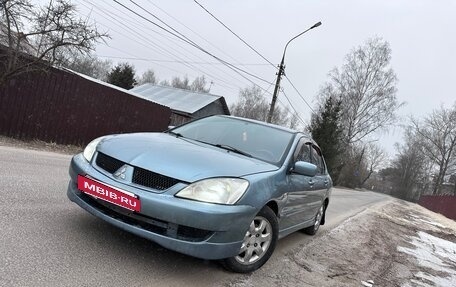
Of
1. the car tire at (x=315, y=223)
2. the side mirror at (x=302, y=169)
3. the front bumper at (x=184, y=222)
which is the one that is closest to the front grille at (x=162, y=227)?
the front bumper at (x=184, y=222)

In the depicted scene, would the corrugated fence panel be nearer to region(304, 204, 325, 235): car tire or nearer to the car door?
region(304, 204, 325, 235): car tire

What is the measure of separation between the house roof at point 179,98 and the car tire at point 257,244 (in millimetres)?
32267

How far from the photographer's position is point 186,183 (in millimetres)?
3770

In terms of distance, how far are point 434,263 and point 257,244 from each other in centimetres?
468

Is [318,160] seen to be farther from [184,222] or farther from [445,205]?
[445,205]

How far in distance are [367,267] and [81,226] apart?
3.78m

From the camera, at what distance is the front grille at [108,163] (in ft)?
13.2

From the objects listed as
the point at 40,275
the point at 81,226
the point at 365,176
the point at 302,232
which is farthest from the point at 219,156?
the point at 365,176

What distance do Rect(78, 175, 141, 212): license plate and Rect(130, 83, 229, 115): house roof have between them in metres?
32.5

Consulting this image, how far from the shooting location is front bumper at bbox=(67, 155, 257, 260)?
3.68 metres

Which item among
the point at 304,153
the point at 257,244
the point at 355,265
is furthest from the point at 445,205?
the point at 257,244

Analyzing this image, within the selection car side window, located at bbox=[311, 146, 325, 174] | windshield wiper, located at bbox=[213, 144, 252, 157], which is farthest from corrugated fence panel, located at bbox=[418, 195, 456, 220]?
windshield wiper, located at bbox=[213, 144, 252, 157]

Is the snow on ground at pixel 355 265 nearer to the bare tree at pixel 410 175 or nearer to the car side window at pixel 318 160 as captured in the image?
the car side window at pixel 318 160

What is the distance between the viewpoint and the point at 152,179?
3.84 meters
